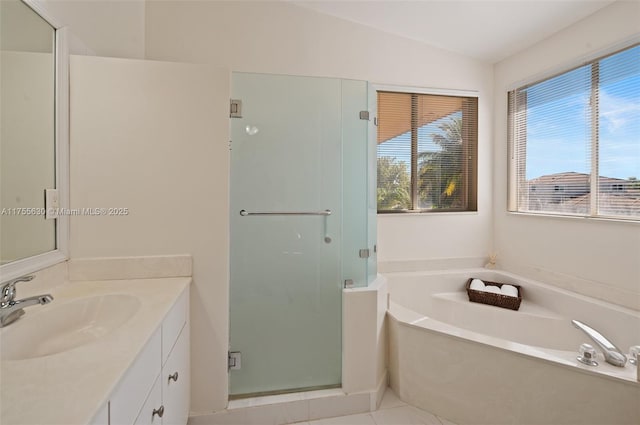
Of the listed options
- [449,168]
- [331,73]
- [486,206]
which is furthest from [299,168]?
[486,206]

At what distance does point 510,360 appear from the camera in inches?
61.2

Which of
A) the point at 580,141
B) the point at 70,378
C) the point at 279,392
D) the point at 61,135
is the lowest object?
the point at 279,392

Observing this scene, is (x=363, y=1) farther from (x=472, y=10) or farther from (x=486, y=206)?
(x=486, y=206)

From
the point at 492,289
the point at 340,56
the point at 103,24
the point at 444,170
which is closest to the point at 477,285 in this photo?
the point at 492,289

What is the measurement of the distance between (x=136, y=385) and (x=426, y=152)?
8.62 ft

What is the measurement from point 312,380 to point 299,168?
1279mm

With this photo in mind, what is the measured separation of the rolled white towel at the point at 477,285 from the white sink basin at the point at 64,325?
94.4 inches

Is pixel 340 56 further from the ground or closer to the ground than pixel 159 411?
further from the ground

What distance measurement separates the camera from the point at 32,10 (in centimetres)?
122

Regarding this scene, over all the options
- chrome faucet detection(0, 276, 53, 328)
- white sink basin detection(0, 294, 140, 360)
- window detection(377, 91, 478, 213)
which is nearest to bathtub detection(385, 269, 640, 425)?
window detection(377, 91, 478, 213)

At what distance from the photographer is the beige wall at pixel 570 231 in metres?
1.91

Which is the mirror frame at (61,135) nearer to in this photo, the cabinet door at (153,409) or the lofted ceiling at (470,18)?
the cabinet door at (153,409)

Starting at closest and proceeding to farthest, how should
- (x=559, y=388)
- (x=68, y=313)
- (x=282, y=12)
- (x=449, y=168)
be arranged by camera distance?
(x=68, y=313) < (x=559, y=388) < (x=282, y=12) < (x=449, y=168)

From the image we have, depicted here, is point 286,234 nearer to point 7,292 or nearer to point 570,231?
point 7,292
